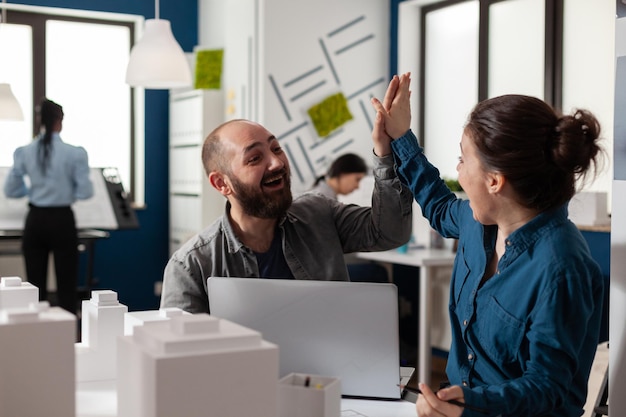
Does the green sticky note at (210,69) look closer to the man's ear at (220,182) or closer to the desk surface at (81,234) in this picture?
the desk surface at (81,234)

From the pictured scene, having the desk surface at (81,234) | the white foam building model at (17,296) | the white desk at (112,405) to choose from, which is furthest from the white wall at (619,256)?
the desk surface at (81,234)

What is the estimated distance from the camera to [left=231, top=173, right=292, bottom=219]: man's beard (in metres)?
2.07

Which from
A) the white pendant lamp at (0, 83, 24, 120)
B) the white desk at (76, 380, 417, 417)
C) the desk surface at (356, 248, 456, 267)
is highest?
the white pendant lamp at (0, 83, 24, 120)

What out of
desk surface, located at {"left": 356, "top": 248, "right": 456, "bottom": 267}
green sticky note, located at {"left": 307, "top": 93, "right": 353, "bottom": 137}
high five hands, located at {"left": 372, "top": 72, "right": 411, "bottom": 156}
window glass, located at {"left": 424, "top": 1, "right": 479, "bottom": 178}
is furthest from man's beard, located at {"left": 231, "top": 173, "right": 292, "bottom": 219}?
green sticky note, located at {"left": 307, "top": 93, "right": 353, "bottom": 137}

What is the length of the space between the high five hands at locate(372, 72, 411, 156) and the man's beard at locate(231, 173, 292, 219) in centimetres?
28

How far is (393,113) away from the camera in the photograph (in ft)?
6.36

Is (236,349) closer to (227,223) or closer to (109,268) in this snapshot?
(227,223)

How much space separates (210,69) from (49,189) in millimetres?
1813

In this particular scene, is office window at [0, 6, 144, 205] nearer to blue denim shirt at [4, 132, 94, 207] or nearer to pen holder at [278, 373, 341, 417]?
blue denim shirt at [4, 132, 94, 207]

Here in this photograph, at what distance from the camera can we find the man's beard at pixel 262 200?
2068 millimetres

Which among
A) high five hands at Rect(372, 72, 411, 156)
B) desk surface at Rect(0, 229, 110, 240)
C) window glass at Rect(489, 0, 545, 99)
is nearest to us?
high five hands at Rect(372, 72, 411, 156)

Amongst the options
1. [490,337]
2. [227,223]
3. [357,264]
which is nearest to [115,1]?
[357,264]

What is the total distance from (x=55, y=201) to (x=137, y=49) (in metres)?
1.31

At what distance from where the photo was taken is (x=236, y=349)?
1111 mm
